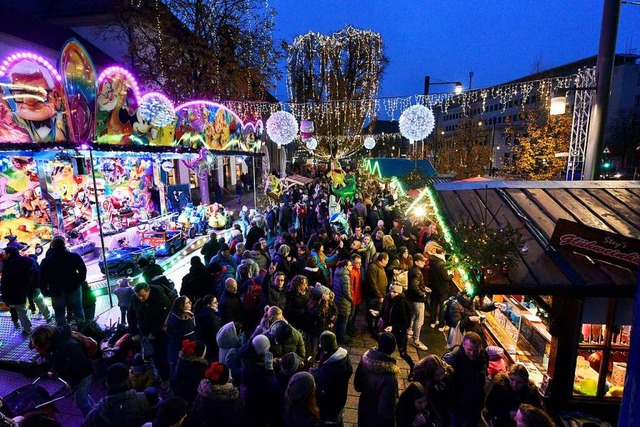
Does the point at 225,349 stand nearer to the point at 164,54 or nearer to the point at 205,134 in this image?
the point at 205,134

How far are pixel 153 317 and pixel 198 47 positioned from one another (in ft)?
50.4

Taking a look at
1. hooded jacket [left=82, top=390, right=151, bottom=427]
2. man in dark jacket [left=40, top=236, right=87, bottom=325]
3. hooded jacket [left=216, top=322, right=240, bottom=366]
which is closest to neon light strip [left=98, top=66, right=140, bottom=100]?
man in dark jacket [left=40, top=236, right=87, bottom=325]

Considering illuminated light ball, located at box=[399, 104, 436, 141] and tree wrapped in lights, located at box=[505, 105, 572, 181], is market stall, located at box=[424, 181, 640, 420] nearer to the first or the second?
illuminated light ball, located at box=[399, 104, 436, 141]

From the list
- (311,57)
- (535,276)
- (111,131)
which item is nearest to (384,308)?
(535,276)

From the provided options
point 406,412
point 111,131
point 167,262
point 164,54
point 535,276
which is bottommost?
point 167,262

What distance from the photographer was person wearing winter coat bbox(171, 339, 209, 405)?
12.3 feet

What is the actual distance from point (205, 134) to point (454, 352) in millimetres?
12235

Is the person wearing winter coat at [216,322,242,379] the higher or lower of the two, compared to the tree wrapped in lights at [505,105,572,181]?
lower

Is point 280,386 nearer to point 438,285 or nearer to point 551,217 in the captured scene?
point 438,285

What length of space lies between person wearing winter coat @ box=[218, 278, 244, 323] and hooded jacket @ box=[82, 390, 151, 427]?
6.84 feet

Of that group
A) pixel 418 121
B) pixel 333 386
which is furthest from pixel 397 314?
pixel 418 121

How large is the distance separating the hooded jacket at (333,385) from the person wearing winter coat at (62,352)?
2694 millimetres

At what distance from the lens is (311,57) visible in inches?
1206

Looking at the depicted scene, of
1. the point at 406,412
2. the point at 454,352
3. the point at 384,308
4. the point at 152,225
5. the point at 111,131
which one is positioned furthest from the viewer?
the point at 152,225
